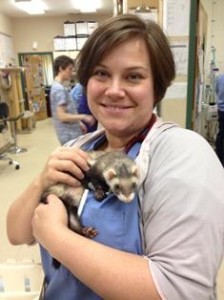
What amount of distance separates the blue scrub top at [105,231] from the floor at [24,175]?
1117 mm

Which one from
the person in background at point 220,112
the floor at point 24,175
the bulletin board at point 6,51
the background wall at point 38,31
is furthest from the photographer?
the background wall at point 38,31

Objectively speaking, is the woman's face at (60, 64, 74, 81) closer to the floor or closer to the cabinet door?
the floor

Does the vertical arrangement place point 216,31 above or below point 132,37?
above

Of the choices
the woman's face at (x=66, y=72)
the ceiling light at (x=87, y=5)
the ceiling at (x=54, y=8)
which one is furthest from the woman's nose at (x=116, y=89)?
the ceiling light at (x=87, y=5)

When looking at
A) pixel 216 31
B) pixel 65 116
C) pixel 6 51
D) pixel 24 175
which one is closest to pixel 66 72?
pixel 65 116

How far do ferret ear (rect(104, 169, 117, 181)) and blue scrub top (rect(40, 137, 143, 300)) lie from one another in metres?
0.08

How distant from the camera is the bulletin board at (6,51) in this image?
9.38 meters

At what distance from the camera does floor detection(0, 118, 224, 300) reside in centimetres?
276

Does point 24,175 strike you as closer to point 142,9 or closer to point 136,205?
point 142,9

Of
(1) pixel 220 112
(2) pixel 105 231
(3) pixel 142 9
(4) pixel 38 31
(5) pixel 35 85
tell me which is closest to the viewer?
(2) pixel 105 231

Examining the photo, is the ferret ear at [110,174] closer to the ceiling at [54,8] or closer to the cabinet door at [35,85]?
the ceiling at [54,8]

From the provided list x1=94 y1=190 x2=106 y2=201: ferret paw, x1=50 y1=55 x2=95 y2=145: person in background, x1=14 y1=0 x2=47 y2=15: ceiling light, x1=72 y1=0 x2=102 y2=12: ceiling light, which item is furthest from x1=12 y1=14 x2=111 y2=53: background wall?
x1=94 y1=190 x2=106 y2=201: ferret paw

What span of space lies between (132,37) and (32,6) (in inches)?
357

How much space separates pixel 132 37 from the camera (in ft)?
2.87
